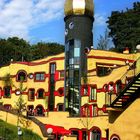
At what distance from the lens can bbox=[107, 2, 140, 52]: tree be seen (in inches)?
2953

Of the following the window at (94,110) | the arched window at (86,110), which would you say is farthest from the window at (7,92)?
the window at (94,110)

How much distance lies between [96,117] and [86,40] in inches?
416

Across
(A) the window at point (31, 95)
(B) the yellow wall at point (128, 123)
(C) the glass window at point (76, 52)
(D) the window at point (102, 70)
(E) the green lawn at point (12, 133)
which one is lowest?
(E) the green lawn at point (12, 133)

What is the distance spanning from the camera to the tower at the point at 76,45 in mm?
47625

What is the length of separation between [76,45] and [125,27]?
31.3m

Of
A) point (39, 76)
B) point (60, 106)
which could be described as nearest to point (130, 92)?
point (60, 106)

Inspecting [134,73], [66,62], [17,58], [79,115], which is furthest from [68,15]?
[17,58]

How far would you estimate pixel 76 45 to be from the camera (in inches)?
1892

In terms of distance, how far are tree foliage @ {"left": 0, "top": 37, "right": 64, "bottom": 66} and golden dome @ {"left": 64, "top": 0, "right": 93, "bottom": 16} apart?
4257 centimetres

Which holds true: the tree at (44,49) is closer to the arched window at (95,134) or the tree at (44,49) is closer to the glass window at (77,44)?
the glass window at (77,44)

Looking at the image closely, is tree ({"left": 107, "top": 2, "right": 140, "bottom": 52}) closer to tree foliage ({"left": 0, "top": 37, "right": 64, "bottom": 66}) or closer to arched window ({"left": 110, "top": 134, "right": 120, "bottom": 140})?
tree foliage ({"left": 0, "top": 37, "right": 64, "bottom": 66})

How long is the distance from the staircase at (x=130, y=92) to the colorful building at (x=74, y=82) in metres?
6.45

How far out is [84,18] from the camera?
48656 mm

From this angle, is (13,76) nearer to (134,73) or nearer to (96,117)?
(96,117)
